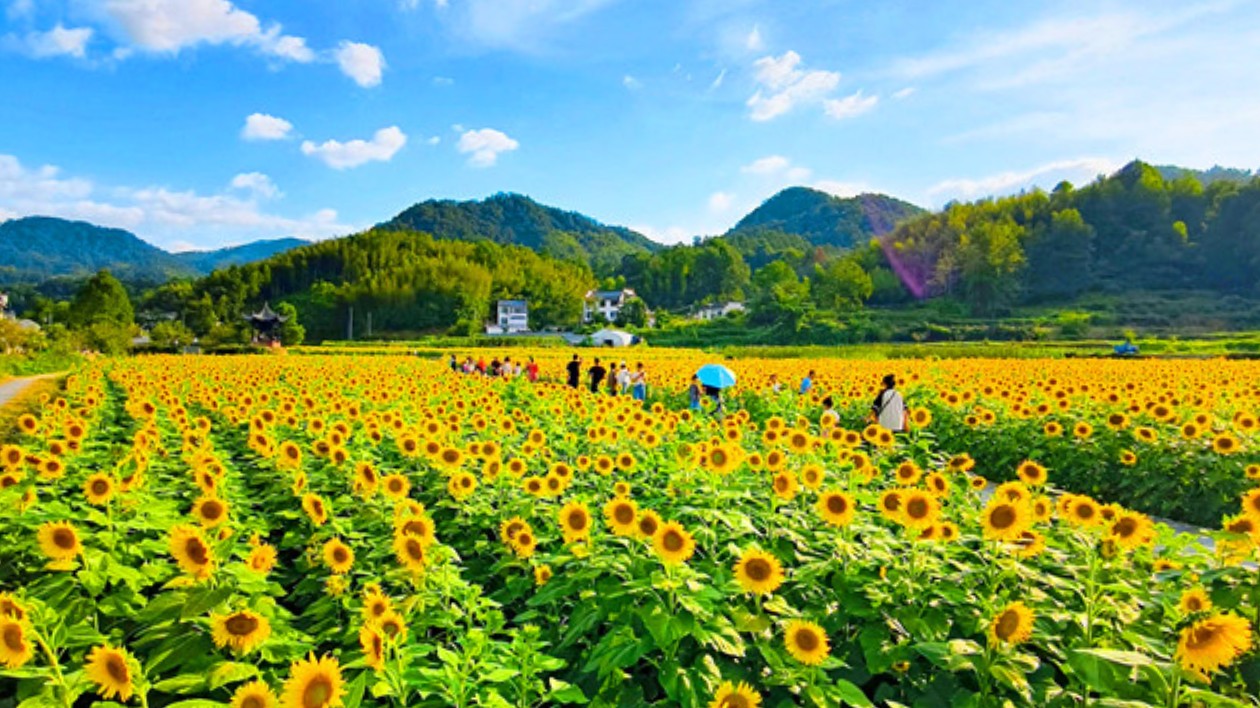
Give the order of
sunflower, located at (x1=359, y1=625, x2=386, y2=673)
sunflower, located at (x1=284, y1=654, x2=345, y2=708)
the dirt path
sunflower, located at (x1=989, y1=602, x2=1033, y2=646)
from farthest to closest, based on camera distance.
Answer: the dirt path → sunflower, located at (x1=989, y1=602, x2=1033, y2=646) → sunflower, located at (x1=359, y1=625, x2=386, y2=673) → sunflower, located at (x1=284, y1=654, x2=345, y2=708)

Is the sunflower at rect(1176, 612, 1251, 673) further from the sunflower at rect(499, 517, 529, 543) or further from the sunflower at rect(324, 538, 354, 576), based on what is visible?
the sunflower at rect(324, 538, 354, 576)

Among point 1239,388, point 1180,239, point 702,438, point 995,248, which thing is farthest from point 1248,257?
point 702,438

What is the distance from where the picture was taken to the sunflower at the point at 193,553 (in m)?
2.25

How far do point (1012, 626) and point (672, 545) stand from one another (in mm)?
1053

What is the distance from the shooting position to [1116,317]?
7144cm

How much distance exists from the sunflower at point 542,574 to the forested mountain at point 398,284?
81.4 m

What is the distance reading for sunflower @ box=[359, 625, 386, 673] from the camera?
6.33 ft

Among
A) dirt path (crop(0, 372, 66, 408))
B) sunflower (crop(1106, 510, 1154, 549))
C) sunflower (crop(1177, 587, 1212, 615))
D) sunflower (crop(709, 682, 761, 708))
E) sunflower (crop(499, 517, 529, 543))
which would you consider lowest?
dirt path (crop(0, 372, 66, 408))

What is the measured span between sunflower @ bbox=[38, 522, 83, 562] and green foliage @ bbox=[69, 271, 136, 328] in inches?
2670

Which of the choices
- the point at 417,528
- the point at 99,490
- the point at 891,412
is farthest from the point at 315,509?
the point at 891,412

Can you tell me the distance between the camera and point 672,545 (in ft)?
8.13

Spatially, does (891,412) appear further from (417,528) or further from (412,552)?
(412,552)

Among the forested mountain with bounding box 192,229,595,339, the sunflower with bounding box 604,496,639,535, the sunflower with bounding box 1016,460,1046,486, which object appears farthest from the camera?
the forested mountain with bounding box 192,229,595,339

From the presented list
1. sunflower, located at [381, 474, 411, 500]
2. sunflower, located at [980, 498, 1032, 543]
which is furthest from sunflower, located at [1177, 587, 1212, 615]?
sunflower, located at [381, 474, 411, 500]
